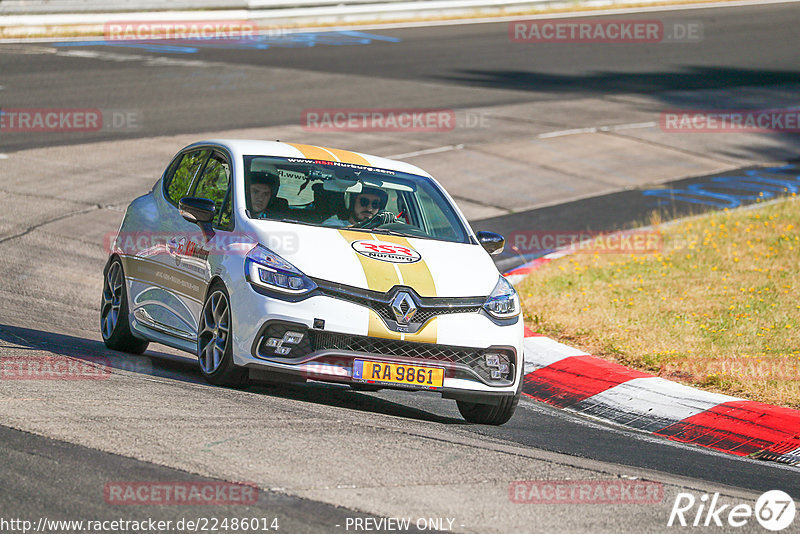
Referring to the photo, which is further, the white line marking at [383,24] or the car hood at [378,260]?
the white line marking at [383,24]

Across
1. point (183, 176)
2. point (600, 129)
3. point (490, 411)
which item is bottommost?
point (600, 129)

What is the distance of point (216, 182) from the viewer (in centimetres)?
848

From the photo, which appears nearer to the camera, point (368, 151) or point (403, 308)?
point (403, 308)

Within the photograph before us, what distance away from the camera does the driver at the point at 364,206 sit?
8094 mm

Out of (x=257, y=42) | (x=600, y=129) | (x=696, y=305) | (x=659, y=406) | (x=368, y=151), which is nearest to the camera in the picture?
(x=659, y=406)

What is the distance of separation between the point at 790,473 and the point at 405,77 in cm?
2050

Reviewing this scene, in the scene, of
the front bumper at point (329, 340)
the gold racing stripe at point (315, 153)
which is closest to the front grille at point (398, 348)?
the front bumper at point (329, 340)

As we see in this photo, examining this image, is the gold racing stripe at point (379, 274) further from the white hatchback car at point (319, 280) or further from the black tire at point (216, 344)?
the black tire at point (216, 344)

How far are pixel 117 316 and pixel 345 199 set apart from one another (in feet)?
6.89

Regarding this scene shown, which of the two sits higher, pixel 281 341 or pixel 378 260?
pixel 378 260

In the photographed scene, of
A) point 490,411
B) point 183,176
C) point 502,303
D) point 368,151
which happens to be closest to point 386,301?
point 502,303

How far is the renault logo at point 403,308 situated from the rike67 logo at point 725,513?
2050 mm

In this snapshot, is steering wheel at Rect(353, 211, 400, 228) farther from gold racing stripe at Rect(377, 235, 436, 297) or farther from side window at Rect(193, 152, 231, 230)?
side window at Rect(193, 152, 231, 230)

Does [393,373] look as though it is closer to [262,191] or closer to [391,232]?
[391,232]
